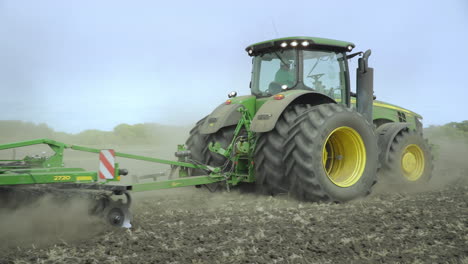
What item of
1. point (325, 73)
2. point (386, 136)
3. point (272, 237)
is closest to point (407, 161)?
point (386, 136)

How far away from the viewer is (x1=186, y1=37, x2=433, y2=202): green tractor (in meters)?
5.30

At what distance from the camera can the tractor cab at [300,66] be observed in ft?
20.0

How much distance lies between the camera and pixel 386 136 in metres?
7.10

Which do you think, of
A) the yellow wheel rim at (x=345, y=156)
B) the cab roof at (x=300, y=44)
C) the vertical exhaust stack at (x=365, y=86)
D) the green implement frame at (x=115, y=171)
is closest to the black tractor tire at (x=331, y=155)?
the yellow wheel rim at (x=345, y=156)

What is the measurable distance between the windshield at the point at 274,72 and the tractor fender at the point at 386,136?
180cm

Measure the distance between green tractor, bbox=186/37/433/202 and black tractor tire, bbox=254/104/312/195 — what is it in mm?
12

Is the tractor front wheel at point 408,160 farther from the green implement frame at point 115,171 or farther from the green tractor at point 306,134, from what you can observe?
the green implement frame at point 115,171

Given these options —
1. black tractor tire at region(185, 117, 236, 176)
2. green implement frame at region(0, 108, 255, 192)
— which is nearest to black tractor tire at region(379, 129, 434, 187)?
green implement frame at region(0, 108, 255, 192)

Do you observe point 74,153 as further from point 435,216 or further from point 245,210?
point 435,216

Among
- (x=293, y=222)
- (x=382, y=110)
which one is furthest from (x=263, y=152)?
(x=382, y=110)

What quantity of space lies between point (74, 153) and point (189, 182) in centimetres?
1043

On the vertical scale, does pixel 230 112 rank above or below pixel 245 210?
above

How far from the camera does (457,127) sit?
19.5 metres

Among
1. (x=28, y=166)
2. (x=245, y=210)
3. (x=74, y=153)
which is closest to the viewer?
(x=28, y=166)
